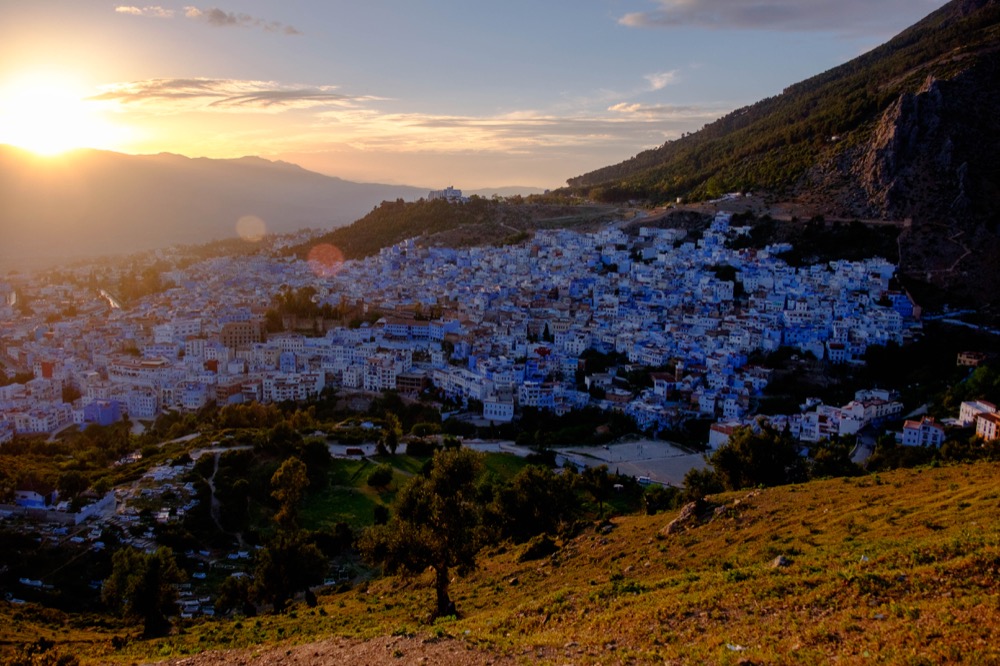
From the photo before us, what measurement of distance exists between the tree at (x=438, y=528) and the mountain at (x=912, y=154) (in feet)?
126

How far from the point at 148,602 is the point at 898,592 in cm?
1136

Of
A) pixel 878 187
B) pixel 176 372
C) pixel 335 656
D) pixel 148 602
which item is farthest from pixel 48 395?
pixel 878 187

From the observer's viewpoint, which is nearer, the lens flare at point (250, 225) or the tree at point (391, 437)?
the tree at point (391, 437)

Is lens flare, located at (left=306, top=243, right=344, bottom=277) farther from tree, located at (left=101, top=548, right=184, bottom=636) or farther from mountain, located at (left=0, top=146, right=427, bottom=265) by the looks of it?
mountain, located at (left=0, top=146, right=427, bottom=265)

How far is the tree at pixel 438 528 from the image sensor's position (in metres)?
10.5

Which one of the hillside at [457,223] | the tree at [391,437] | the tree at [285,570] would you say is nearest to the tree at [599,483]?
the tree at [285,570]

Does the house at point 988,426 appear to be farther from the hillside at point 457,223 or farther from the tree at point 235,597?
the hillside at point 457,223

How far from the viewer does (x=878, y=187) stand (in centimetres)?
4950

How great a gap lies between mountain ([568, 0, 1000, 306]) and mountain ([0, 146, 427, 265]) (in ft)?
326

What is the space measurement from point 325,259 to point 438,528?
62.7 m

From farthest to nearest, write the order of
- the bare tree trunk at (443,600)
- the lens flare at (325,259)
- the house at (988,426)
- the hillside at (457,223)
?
1. the hillside at (457,223)
2. the lens flare at (325,259)
3. the house at (988,426)
4. the bare tree trunk at (443,600)

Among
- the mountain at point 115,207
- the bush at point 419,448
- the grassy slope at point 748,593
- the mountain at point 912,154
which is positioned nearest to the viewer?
the grassy slope at point 748,593

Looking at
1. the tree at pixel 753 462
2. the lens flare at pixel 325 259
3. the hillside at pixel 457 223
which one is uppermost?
the hillside at pixel 457 223

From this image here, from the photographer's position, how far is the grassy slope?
5613 millimetres
